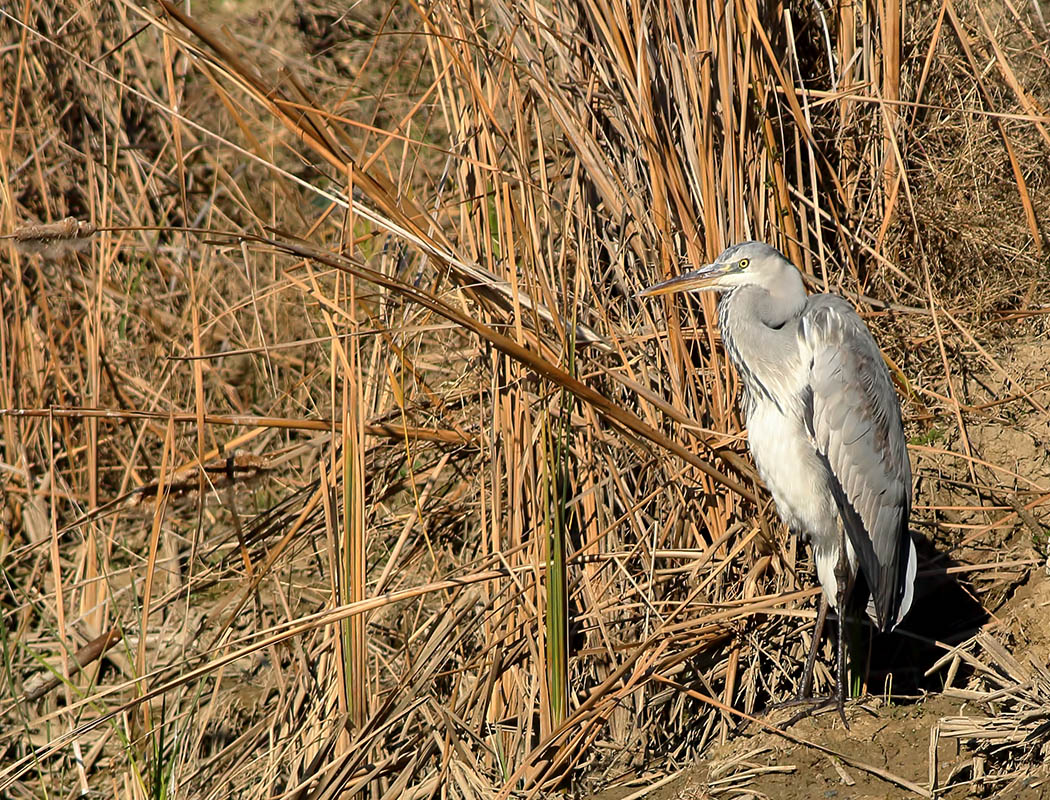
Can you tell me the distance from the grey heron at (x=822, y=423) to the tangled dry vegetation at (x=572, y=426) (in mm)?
150

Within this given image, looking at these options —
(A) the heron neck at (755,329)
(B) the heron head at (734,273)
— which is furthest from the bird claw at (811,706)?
(B) the heron head at (734,273)

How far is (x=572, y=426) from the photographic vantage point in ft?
9.77

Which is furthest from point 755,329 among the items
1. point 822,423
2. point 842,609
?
point 842,609

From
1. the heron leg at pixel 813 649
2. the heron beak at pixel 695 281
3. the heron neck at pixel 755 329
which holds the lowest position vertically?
the heron leg at pixel 813 649

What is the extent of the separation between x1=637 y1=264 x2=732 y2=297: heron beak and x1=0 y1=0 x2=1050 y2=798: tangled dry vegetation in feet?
0.53

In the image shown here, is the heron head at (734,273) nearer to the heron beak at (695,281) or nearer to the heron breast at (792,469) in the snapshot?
the heron beak at (695,281)

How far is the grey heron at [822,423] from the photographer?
9.15ft

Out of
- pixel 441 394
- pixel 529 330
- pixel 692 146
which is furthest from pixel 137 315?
pixel 692 146

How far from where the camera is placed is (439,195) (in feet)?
9.86

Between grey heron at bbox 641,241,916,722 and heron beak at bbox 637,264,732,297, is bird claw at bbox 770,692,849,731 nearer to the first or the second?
grey heron at bbox 641,241,916,722

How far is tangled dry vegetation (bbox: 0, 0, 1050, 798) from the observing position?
2707mm

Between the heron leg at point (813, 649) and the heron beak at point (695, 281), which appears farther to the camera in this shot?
the heron leg at point (813, 649)

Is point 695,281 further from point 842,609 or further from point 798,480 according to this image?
point 842,609

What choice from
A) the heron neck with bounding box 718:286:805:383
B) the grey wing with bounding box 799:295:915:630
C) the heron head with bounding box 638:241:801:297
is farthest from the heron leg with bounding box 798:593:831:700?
the heron head with bounding box 638:241:801:297
